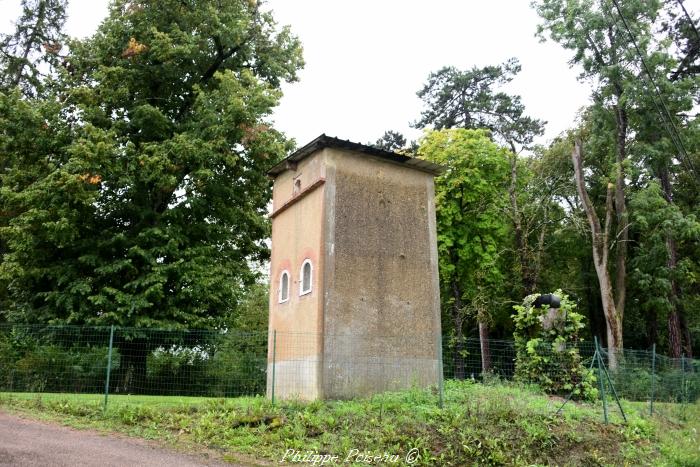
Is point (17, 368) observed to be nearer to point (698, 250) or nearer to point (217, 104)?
point (217, 104)

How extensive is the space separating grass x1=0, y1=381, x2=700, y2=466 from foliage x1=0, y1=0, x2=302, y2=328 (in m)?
7.89

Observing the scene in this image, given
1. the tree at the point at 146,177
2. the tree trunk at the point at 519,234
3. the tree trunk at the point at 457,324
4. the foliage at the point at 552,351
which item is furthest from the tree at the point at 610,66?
the tree at the point at 146,177

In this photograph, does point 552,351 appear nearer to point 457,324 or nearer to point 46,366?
point 457,324

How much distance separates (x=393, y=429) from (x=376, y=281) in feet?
16.4

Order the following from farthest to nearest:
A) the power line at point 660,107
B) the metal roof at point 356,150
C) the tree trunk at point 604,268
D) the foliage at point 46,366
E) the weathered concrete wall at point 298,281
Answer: the tree trunk at point 604,268 < the metal roof at point 356,150 < the foliage at point 46,366 < the weathered concrete wall at point 298,281 < the power line at point 660,107

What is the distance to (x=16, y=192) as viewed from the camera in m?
20.8

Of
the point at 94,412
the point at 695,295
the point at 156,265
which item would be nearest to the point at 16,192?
the point at 156,265

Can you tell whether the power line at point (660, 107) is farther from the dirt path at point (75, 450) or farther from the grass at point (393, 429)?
the dirt path at point (75, 450)

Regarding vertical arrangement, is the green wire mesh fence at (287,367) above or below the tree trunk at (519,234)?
below

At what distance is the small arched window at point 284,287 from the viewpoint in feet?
55.0

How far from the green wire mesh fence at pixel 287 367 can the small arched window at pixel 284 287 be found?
1.16 meters

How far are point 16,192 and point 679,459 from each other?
2043 cm

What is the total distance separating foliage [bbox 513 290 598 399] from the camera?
14938 mm

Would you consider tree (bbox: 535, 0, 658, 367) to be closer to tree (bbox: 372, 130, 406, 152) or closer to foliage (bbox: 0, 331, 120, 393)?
tree (bbox: 372, 130, 406, 152)
